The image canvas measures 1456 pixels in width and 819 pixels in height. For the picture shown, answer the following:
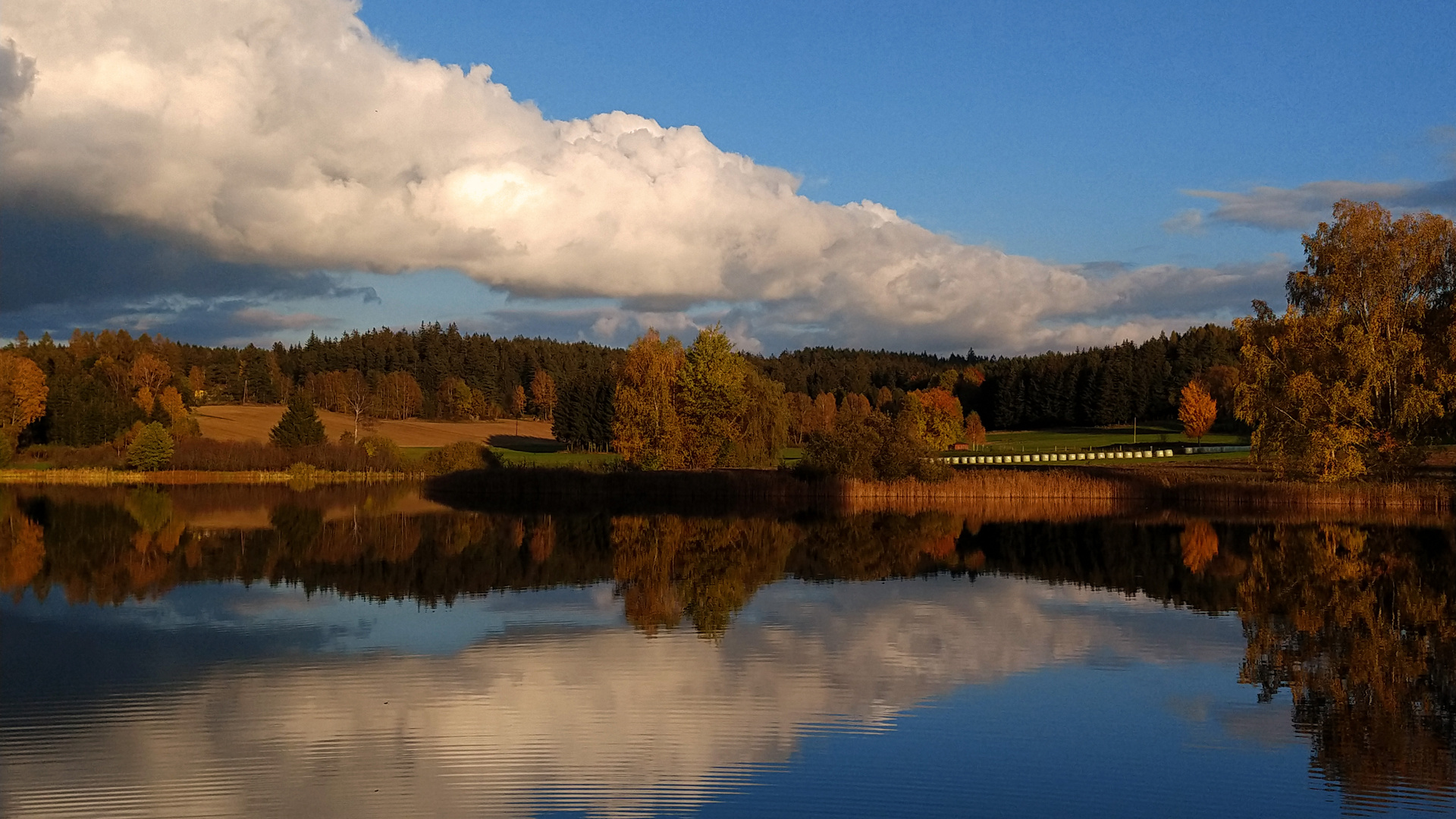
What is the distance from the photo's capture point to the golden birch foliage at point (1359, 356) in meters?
43.7

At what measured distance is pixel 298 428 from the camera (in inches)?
3115

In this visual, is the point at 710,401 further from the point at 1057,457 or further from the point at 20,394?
the point at 20,394

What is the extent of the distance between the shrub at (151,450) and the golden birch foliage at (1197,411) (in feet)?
262

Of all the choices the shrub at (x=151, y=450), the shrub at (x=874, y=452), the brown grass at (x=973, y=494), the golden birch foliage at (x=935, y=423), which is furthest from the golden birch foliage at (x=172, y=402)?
the shrub at (x=874, y=452)

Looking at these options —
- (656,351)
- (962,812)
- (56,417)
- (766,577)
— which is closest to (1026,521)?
(766,577)

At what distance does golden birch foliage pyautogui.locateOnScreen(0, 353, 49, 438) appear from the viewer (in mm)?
84750

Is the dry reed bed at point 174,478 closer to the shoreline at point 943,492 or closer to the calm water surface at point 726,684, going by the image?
the shoreline at point 943,492

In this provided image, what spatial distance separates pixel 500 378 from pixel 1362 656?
487 ft

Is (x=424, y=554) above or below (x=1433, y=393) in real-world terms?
below

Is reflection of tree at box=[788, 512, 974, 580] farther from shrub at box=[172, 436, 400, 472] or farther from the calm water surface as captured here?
shrub at box=[172, 436, 400, 472]

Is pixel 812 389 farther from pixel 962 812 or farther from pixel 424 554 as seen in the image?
pixel 962 812

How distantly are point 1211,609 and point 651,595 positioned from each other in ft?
35.3

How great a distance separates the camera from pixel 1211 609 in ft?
69.5

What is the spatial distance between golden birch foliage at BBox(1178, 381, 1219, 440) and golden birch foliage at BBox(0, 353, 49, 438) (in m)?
93.9
